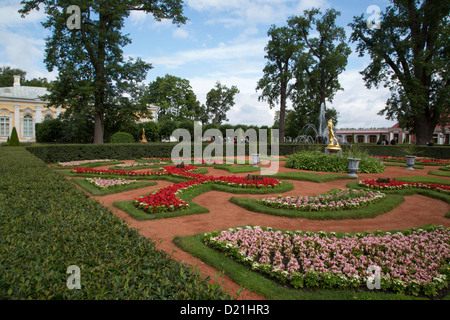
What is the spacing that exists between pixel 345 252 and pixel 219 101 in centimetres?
5013

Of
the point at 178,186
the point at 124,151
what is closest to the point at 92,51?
the point at 124,151

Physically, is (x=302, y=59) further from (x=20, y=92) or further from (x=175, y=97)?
(x=20, y=92)

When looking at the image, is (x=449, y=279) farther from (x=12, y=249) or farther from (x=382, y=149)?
(x=382, y=149)

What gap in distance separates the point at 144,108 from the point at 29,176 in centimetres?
1853

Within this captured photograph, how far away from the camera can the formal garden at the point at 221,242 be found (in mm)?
1844

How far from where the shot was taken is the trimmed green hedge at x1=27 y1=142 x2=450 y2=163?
50.5 feet

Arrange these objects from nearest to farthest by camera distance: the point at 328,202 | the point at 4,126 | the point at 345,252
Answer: the point at 345,252, the point at 328,202, the point at 4,126

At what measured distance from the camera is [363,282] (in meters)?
3.07

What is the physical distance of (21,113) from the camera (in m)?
34.9

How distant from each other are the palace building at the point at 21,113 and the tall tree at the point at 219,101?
84.0ft

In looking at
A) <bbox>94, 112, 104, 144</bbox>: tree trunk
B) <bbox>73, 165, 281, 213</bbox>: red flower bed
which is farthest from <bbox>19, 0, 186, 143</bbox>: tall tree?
<bbox>73, 165, 281, 213</bbox>: red flower bed

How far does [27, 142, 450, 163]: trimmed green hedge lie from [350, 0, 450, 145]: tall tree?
11.7 ft

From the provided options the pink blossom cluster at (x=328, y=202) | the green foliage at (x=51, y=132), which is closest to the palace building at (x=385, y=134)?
the green foliage at (x=51, y=132)

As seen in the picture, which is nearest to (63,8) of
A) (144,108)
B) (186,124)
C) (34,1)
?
(34,1)
